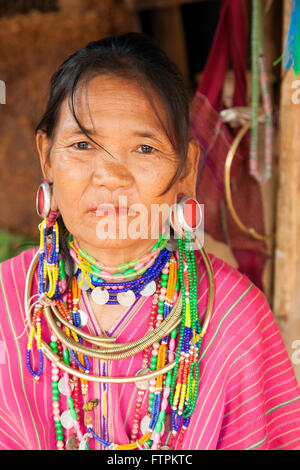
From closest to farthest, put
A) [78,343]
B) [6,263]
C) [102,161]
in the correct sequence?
[102,161] → [78,343] → [6,263]

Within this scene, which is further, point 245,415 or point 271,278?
point 271,278

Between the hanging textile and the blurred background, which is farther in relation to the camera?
the hanging textile

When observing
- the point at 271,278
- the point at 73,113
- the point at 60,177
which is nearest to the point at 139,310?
the point at 60,177

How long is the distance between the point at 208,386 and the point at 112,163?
64cm

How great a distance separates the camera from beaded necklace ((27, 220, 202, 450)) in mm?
1254

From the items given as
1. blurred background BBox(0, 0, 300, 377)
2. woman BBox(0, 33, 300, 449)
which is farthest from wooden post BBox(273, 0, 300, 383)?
woman BBox(0, 33, 300, 449)

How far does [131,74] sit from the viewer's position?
1193 millimetres

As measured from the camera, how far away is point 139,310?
133 centimetres

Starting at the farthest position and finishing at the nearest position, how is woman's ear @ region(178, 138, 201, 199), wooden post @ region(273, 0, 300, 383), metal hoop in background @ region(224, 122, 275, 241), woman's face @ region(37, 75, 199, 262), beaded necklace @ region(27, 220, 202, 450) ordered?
metal hoop in background @ region(224, 122, 275, 241) < wooden post @ region(273, 0, 300, 383) < woman's ear @ region(178, 138, 201, 199) < beaded necklace @ region(27, 220, 202, 450) < woman's face @ region(37, 75, 199, 262)

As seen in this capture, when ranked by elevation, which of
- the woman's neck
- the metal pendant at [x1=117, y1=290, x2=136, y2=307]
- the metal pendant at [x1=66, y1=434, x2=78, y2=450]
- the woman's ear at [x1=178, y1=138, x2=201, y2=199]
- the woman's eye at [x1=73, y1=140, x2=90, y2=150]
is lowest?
the metal pendant at [x1=66, y1=434, x2=78, y2=450]

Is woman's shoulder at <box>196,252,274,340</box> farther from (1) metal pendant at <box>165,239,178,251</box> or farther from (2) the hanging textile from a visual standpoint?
(2) the hanging textile

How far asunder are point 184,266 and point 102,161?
1.21ft

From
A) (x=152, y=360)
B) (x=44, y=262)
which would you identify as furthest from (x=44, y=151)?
(x=152, y=360)

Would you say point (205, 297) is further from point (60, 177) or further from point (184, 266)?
point (60, 177)
